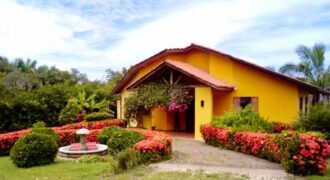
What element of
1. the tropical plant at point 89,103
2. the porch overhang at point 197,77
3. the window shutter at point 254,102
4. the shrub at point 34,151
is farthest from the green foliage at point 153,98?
the shrub at point 34,151

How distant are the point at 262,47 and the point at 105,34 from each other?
460 inches

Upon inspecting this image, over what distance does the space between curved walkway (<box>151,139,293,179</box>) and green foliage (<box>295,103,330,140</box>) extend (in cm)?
355

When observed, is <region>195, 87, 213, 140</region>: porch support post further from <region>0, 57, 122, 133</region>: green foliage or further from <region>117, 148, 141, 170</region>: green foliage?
<region>0, 57, 122, 133</region>: green foliage

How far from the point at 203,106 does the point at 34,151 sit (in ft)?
32.0

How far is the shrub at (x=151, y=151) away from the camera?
1227 centimetres

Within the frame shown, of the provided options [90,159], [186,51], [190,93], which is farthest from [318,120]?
[186,51]

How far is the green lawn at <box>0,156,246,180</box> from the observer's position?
1015 centimetres

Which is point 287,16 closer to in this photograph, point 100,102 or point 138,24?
point 138,24

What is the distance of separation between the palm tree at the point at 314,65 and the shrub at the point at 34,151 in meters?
24.3

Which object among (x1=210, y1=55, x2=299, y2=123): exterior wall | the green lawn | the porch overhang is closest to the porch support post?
the porch overhang

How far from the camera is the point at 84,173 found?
36.7 feet

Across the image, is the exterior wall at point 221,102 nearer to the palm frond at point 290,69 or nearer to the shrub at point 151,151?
the shrub at point 151,151

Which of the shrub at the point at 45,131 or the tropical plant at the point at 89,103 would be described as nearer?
the shrub at the point at 45,131

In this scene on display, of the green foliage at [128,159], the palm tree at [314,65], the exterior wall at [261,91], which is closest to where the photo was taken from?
the green foliage at [128,159]
